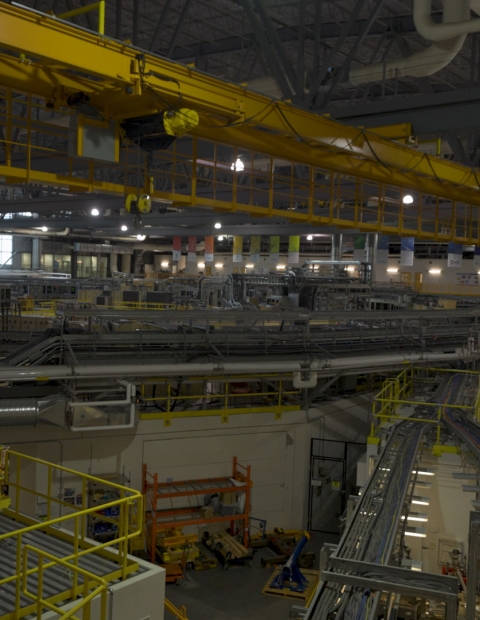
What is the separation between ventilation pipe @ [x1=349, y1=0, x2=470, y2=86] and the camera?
31.3ft

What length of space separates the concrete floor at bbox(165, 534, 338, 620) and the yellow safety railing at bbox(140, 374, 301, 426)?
3203 millimetres

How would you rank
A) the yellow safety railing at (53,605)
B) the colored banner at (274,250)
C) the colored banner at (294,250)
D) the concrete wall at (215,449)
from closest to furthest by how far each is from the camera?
the yellow safety railing at (53,605)
the concrete wall at (215,449)
the colored banner at (274,250)
the colored banner at (294,250)

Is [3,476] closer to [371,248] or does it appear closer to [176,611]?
[176,611]

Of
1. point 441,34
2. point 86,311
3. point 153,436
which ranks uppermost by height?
point 441,34

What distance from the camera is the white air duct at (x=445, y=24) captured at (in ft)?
30.3

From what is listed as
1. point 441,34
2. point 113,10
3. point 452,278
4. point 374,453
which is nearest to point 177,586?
point 374,453

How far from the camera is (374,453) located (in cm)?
1197

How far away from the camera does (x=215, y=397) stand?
46.9 ft

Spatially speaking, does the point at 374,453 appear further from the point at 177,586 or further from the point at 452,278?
the point at 452,278

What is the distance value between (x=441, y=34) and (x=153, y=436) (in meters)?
9.36

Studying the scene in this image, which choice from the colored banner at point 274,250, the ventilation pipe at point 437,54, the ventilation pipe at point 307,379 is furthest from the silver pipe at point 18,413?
the colored banner at point 274,250

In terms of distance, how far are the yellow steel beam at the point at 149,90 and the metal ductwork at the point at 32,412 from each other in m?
5.21

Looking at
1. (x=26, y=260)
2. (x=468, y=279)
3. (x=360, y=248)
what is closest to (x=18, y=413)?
(x=360, y=248)

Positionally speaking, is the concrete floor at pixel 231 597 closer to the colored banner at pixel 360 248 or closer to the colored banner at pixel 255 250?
the colored banner at pixel 360 248
